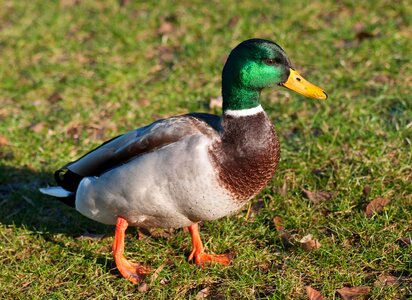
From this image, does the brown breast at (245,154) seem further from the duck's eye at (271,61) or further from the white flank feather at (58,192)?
the white flank feather at (58,192)

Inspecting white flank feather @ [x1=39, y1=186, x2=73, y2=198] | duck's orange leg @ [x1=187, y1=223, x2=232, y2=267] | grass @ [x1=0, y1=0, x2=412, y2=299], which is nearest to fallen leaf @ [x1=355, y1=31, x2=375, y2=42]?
grass @ [x1=0, y1=0, x2=412, y2=299]

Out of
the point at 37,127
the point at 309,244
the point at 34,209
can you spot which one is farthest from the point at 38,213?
the point at 309,244

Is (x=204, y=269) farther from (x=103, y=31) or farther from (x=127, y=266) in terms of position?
(x=103, y=31)

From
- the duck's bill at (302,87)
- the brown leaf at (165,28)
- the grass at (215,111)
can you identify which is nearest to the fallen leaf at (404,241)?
the grass at (215,111)

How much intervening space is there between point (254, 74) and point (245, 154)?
43 cm

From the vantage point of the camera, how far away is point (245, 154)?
3416 mm

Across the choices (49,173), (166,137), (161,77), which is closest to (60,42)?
(161,77)

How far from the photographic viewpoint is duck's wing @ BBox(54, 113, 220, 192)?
11.6 ft

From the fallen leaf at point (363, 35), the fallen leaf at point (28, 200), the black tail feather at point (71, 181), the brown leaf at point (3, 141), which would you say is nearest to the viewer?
the black tail feather at point (71, 181)

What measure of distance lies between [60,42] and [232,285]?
405 cm

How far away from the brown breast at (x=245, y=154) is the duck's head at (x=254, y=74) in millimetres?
110

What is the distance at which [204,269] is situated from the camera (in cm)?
373

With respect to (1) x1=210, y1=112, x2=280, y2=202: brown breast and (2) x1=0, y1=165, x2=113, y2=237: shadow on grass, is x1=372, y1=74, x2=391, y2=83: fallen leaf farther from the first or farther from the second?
(2) x1=0, y1=165, x2=113, y2=237: shadow on grass

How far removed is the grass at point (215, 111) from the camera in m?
3.70
